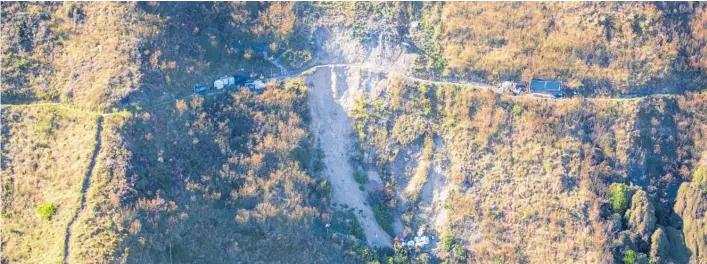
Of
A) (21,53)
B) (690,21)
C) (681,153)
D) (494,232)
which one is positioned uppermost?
(690,21)

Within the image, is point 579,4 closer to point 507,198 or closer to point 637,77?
point 637,77

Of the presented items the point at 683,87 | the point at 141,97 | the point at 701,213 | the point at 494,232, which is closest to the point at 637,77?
the point at 683,87

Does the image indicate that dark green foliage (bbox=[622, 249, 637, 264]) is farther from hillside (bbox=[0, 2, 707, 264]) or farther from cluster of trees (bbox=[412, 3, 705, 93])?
cluster of trees (bbox=[412, 3, 705, 93])

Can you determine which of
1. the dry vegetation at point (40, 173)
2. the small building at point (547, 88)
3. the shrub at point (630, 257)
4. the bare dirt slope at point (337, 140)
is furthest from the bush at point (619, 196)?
the dry vegetation at point (40, 173)

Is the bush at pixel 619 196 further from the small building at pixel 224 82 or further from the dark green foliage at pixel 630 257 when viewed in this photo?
the small building at pixel 224 82

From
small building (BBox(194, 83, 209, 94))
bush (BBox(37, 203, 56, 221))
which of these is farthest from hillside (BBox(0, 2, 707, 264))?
small building (BBox(194, 83, 209, 94))

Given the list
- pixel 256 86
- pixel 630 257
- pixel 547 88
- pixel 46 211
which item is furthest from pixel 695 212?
pixel 46 211
